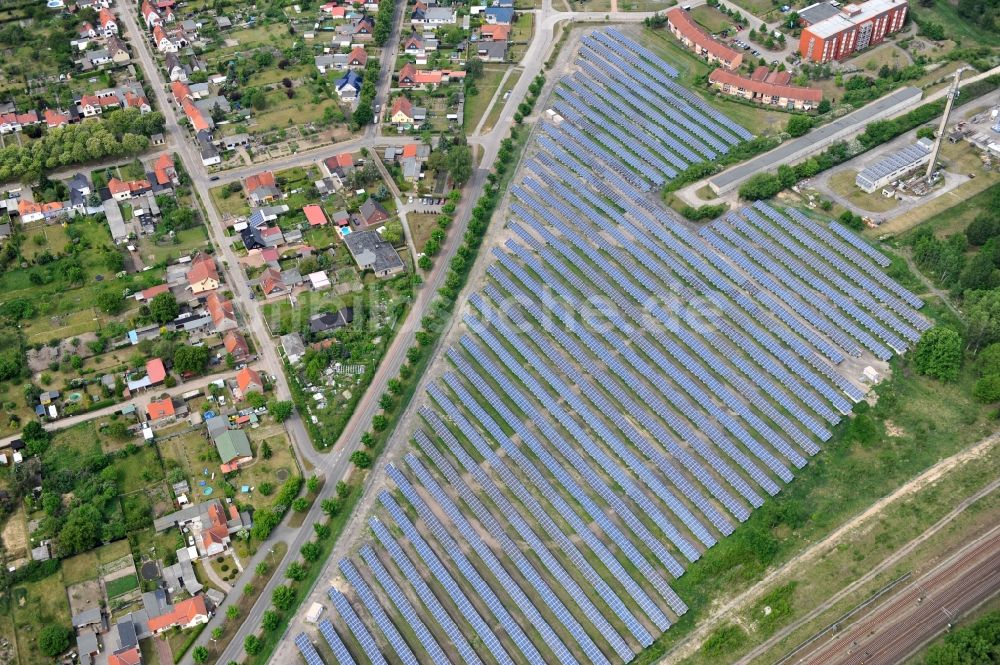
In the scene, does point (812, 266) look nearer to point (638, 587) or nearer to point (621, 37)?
point (638, 587)

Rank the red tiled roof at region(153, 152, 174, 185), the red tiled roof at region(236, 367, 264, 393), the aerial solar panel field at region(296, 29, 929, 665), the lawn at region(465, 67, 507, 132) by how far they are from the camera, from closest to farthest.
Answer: the aerial solar panel field at region(296, 29, 929, 665), the red tiled roof at region(236, 367, 264, 393), the red tiled roof at region(153, 152, 174, 185), the lawn at region(465, 67, 507, 132)

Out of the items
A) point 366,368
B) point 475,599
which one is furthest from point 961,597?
point 366,368

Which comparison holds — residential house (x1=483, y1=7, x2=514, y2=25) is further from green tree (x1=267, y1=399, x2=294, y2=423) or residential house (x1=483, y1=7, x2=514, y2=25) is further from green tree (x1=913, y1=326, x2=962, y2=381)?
green tree (x1=913, y1=326, x2=962, y2=381)

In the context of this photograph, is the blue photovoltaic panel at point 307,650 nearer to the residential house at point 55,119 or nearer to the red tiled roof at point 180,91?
the red tiled roof at point 180,91

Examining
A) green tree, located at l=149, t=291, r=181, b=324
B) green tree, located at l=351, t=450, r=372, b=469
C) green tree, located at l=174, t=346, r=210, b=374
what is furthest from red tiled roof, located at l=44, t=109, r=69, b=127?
green tree, located at l=351, t=450, r=372, b=469

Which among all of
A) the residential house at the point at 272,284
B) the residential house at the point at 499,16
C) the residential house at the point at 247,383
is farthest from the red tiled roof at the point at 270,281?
the residential house at the point at 499,16

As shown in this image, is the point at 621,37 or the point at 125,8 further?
the point at 125,8

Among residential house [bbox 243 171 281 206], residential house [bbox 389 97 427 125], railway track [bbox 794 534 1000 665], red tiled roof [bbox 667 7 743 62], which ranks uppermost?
red tiled roof [bbox 667 7 743 62]
